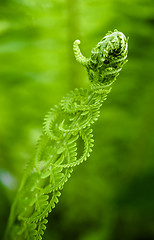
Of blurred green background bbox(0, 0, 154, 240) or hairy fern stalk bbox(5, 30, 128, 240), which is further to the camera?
blurred green background bbox(0, 0, 154, 240)

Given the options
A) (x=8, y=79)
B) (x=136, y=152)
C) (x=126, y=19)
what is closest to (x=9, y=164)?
(x=8, y=79)

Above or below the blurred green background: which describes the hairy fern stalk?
below

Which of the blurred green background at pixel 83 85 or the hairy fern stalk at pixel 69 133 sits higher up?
the blurred green background at pixel 83 85

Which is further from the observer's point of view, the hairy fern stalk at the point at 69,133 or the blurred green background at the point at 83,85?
the blurred green background at the point at 83,85

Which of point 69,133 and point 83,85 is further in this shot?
point 83,85

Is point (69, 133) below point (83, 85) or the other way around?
below
